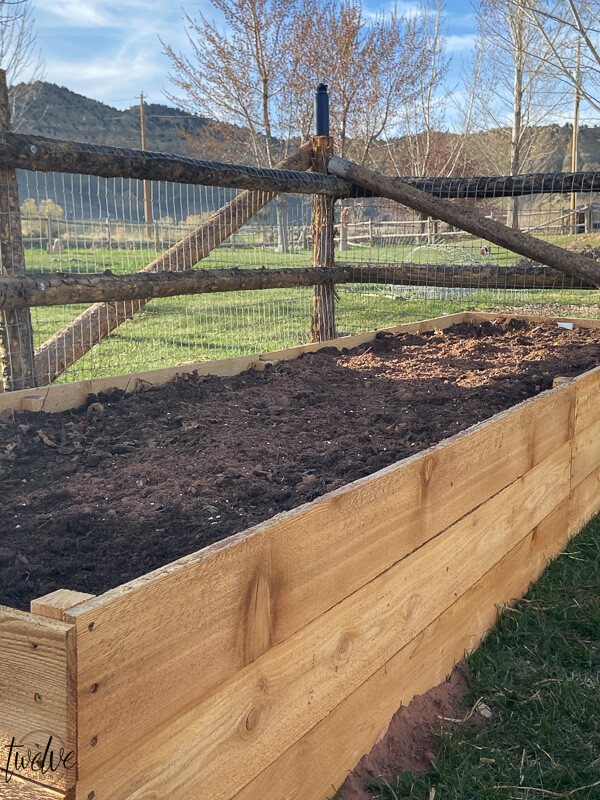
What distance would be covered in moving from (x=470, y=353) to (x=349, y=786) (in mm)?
3018

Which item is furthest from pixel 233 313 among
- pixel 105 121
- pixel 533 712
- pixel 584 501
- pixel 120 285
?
pixel 105 121

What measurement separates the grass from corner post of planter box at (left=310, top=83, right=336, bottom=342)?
2606mm

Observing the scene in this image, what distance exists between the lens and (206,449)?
2.47 m

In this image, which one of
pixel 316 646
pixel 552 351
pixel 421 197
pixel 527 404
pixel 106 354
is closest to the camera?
pixel 316 646

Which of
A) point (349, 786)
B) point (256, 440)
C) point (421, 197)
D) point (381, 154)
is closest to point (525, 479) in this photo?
point (256, 440)

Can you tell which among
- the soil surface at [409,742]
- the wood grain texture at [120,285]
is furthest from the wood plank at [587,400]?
the wood grain texture at [120,285]

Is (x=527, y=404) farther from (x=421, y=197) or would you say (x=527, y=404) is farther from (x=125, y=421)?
(x=421, y=197)

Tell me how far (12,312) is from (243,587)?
8.25 feet

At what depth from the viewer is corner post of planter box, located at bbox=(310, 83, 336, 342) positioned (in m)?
5.01

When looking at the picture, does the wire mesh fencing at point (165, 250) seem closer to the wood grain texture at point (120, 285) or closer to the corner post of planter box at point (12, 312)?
the wood grain texture at point (120, 285)

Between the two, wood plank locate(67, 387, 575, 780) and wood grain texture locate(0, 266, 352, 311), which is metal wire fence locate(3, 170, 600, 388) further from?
wood plank locate(67, 387, 575, 780)

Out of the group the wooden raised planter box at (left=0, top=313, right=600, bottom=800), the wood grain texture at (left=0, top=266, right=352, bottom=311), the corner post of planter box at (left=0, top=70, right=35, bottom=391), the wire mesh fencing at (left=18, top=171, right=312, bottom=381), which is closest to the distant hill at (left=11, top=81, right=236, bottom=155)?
the wire mesh fencing at (left=18, top=171, right=312, bottom=381)

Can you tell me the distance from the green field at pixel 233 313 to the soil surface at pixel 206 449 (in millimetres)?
1548

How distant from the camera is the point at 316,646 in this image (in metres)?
1.55
